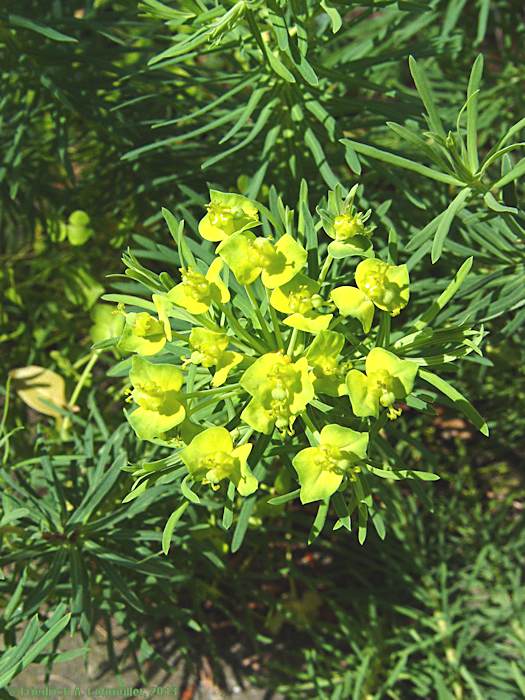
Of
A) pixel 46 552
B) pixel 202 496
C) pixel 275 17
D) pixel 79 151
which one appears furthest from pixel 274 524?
pixel 275 17

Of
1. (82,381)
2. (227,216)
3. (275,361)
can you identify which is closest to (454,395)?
(275,361)

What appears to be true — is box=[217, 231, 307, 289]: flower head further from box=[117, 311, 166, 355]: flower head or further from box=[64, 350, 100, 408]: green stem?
box=[64, 350, 100, 408]: green stem

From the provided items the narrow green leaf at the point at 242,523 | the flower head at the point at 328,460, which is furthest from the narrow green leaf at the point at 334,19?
the narrow green leaf at the point at 242,523

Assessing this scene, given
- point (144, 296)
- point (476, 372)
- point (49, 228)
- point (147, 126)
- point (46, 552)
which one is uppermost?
point (147, 126)

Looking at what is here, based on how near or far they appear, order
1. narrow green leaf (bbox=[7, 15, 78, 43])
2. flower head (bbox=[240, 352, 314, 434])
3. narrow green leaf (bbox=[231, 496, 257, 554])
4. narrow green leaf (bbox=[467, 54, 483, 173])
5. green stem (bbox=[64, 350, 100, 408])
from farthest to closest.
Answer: green stem (bbox=[64, 350, 100, 408])
narrow green leaf (bbox=[7, 15, 78, 43])
narrow green leaf (bbox=[231, 496, 257, 554])
narrow green leaf (bbox=[467, 54, 483, 173])
flower head (bbox=[240, 352, 314, 434])

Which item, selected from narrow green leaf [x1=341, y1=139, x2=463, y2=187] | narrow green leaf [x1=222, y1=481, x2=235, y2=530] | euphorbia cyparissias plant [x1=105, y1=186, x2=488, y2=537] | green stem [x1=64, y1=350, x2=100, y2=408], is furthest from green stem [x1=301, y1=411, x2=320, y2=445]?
green stem [x1=64, y1=350, x2=100, y2=408]

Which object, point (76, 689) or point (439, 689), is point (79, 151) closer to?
point (76, 689)

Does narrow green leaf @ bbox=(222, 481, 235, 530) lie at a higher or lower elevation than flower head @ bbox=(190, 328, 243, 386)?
lower
